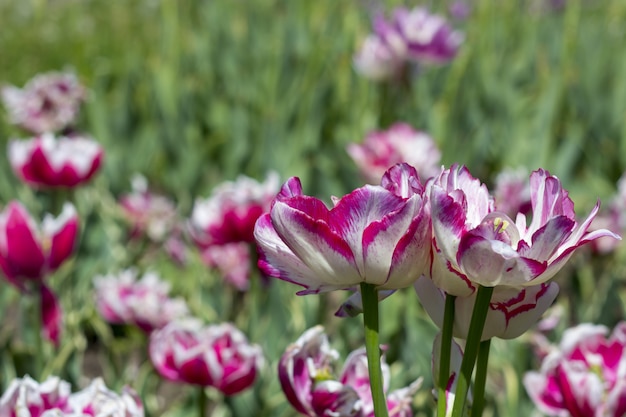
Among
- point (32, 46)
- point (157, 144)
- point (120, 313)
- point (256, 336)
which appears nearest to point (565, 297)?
point (256, 336)

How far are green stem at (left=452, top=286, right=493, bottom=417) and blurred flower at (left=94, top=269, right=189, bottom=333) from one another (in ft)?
2.85

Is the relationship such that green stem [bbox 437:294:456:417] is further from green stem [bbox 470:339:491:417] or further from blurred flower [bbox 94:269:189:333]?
blurred flower [bbox 94:269:189:333]

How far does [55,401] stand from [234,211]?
26.6 inches

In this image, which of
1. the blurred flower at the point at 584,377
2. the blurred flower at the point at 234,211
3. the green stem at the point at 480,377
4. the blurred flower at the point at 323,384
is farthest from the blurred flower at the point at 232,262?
the green stem at the point at 480,377

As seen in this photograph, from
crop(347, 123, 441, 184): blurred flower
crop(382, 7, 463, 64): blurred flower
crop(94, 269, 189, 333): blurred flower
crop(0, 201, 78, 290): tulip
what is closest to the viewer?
crop(0, 201, 78, 290): tulip

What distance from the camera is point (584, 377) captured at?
40.6 inches

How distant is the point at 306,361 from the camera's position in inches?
34.9

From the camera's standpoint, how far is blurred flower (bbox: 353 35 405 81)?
2.53 meters

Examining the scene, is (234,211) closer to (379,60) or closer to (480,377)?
(480,377)

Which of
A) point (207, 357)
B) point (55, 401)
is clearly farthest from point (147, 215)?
point (55, 401)

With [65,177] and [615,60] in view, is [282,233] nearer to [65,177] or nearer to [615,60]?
[65,177]

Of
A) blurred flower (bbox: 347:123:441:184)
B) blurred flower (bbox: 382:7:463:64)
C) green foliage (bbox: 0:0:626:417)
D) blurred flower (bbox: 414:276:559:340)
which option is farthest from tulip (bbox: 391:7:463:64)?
blurred flower (bbox: 414:276:559:340)

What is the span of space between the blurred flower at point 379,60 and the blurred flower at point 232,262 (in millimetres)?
858

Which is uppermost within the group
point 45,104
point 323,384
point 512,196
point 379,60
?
point 379,60
